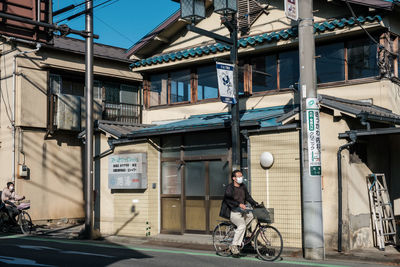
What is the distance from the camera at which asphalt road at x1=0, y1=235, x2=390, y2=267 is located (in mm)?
10859

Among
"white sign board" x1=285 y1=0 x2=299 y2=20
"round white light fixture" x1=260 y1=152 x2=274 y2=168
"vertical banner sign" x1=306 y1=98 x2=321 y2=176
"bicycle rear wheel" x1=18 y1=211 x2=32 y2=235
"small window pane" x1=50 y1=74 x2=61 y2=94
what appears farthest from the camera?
"small window pane" x1=50 y1=74 x2=61 y2=94

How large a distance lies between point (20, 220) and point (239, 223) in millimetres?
9285

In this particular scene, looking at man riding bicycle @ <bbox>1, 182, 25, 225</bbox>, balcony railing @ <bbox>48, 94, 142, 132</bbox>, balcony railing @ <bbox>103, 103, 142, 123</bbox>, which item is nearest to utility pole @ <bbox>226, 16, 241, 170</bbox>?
man riding bicycle @ <bbox>1, 182, 25, 225</bbox>

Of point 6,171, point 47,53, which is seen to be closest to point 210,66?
point 47,53

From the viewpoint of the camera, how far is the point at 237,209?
12062mm

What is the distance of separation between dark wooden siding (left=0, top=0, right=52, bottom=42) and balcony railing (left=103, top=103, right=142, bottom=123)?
13.5 ft

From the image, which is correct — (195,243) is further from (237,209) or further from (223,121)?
(223,121)

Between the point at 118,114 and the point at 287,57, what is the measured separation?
995 cm

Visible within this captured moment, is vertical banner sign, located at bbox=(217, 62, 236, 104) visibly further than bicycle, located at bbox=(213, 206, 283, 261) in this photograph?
Yes

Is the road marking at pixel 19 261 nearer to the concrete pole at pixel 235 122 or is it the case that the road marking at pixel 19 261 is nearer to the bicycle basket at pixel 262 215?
the bicycle basket at pixel 262 215

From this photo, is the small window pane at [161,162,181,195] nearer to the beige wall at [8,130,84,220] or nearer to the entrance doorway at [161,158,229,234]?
the entrance doorway at [161,158,229,234]

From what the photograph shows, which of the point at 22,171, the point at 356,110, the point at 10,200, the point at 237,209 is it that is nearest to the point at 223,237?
the point at 237,209

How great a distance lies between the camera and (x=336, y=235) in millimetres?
12727

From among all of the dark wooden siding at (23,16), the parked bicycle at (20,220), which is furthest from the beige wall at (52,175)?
the dark wooden siding at (23,16)
